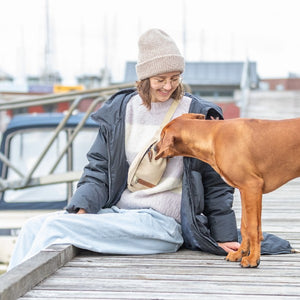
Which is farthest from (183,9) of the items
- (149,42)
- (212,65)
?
(149,42)

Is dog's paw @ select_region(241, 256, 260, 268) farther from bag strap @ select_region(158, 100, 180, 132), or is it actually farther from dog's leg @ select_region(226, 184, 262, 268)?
bag strap @ select_region(158, 100, 180, 132)

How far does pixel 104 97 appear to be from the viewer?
7.53 m

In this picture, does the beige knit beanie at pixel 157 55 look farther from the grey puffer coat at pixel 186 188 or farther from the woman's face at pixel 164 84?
the grey puffer coat at pixel 186 188

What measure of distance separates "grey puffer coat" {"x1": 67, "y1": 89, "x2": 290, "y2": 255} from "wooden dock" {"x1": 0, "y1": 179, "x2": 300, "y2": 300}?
160 mm

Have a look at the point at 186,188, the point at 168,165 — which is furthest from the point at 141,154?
the point at 186,188

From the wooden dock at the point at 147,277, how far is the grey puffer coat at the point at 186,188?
0.16 m

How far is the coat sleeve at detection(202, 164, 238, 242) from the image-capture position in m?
3.57

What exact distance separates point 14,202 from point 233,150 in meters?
5.69

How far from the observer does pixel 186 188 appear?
3510 mm

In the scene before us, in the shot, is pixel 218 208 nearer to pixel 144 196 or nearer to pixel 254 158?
pixel 144 196

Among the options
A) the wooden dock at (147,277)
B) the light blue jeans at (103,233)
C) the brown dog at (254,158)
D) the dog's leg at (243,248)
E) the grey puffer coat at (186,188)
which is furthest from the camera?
the grey puffer coat at (186,188)

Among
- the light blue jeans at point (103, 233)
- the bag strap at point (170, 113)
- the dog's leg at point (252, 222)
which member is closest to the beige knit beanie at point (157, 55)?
the bag strap at point (170, 113)

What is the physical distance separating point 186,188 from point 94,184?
560mm

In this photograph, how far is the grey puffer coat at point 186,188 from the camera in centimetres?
351
